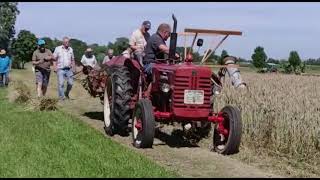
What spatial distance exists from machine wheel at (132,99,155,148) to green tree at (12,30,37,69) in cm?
6595

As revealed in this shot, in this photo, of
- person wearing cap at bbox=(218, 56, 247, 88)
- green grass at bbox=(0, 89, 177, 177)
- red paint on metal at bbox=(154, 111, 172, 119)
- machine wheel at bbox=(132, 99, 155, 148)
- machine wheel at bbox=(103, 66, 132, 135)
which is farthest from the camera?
person wearing cap at bbox=(218, 56, 247, 88)

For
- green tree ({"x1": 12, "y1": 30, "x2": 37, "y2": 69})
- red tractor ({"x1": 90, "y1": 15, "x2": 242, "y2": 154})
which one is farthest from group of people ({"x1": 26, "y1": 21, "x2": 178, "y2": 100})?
green tree ({"x1": 12, "y1": 30, "x2": 37, "y2": 69})

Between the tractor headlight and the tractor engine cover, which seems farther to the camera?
the tractor headlight

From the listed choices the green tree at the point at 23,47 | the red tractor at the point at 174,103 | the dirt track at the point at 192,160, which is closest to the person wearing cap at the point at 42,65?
the dirt track at the point at 192,160

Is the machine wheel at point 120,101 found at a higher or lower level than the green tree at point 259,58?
lower

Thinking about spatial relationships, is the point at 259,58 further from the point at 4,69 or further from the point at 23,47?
the point at 4,69

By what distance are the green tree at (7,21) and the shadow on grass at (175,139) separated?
8331 centimetres

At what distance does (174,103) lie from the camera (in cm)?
951

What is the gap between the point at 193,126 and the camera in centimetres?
1102

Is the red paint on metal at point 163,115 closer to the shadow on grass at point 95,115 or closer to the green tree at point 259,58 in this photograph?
the shadow on grass at point 95,115

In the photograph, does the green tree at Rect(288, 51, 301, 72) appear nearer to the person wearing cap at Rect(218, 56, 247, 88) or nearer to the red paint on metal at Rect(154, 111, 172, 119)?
the person wearing cap at Rect(218, 56, 247, 88)

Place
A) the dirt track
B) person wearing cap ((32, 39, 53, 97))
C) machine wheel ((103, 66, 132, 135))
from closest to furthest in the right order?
the dirt track, machine wheel ((103, 66, 132, 135)), person wearing cap ((32, 39, 53, 97))

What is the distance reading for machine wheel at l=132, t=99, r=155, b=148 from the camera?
9.30 metres

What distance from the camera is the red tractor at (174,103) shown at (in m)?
9.34
